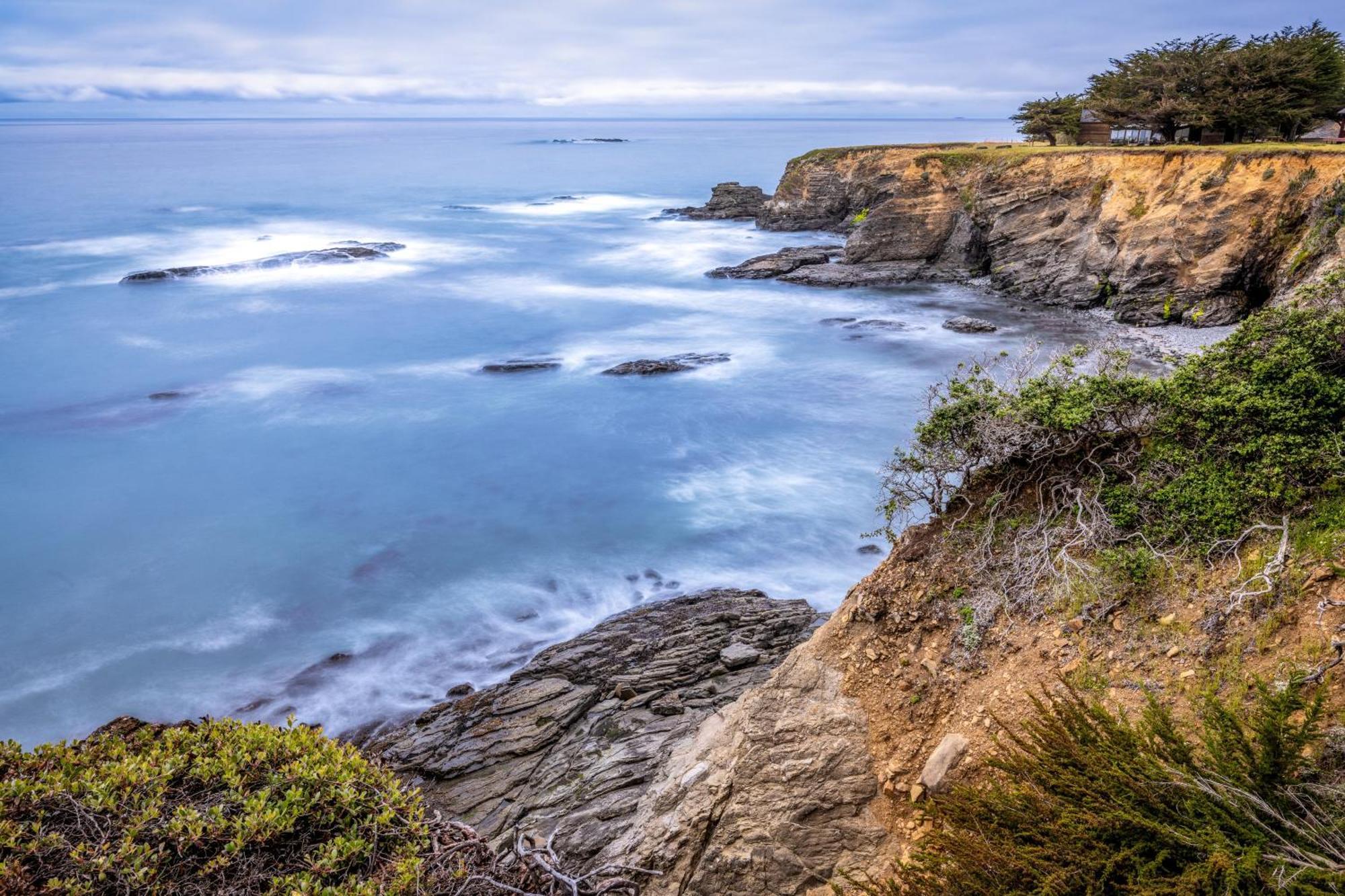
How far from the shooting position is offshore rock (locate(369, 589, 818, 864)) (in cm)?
832

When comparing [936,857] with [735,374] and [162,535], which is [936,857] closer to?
[162,535]

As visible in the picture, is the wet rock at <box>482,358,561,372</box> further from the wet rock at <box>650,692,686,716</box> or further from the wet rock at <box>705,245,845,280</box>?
the wet rock at <box>650,692,686,716</box>

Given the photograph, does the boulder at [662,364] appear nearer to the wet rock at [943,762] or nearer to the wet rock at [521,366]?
the wet rock at [521,366]

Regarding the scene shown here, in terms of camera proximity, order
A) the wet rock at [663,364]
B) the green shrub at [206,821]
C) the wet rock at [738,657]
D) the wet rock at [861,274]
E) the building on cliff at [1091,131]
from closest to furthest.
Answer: the green shrub at [206,821]
the wet rock at [738,657]
the wet rock at [663,364]
the wet rock at [861,274]
the building on cliff at [1091,131]

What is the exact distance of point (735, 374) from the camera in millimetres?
27797

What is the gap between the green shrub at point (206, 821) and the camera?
4.80 meters

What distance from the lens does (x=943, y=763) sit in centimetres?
579

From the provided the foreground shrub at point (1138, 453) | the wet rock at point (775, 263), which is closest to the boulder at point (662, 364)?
the wet rock at point (775, 263)

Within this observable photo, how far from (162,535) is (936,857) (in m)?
17.5

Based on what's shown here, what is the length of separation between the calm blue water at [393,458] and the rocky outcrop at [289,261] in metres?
1.55

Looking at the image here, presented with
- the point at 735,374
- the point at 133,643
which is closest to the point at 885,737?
the point at 133,643

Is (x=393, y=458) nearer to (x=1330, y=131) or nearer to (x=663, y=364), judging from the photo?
(x=663, y=364)

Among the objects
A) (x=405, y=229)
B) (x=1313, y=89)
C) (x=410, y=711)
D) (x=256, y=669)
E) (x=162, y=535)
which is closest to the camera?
(x=410, y=711)

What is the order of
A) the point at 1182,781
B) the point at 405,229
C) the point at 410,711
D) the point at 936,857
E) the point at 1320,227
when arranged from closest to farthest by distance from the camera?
the point at 1182,781
the point at 936,857
the point at 410,711
the point at 1320,227
the point at 405,229
